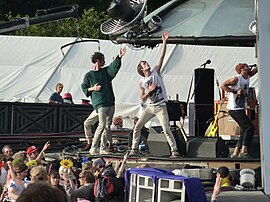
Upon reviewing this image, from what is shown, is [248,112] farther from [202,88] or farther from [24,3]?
[24,3]

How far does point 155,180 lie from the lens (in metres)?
9.63

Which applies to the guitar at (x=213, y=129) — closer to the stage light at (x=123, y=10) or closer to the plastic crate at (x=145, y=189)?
the stage light at (x=123, y=10)

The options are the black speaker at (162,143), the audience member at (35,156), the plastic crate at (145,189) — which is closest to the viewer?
the plastic crate at (145,189)

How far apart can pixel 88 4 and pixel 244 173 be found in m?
29.5

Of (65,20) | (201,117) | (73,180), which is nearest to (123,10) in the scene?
(201,117)

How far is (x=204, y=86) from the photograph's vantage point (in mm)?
16344

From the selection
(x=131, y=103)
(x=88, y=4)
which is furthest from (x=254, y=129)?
(x=88, y=4)

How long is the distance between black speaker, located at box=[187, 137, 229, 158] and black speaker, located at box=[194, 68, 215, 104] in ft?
6.18

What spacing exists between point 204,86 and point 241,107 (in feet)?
7.54

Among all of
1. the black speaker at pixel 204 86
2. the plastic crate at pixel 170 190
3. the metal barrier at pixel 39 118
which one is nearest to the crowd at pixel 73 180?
the plastic crate at pixel 170 190

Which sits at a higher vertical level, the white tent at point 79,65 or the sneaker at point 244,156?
the white tent at point 79,65

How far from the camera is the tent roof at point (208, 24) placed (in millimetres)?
14602

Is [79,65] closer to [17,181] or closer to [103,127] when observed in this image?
[103,127]

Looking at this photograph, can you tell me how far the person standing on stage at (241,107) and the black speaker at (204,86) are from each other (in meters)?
2.07
